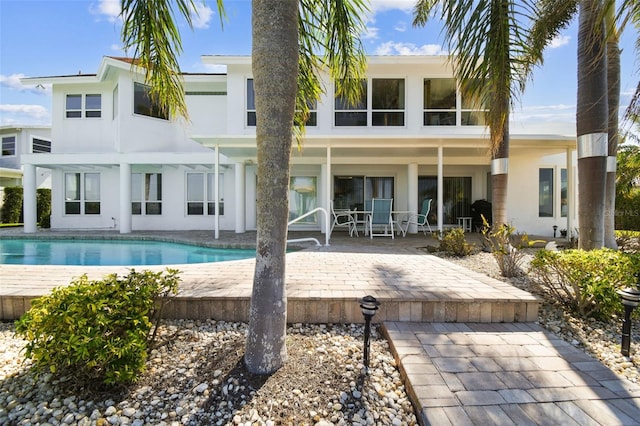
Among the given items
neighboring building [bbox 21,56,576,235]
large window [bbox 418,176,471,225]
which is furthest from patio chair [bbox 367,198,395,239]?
large window [bbox 418,176,471,225]

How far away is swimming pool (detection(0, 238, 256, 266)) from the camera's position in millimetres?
7750

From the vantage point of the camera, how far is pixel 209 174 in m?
12.6

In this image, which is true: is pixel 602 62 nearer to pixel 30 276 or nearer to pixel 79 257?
pixel 30 276

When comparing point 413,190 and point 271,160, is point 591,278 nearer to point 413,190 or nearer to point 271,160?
point 271,160

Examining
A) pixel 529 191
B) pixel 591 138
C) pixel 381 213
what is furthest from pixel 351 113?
pixel 591 138

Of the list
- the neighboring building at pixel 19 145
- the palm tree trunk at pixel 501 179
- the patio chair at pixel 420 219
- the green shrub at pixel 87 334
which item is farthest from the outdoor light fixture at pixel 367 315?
the neighboring building at pixel 19 145

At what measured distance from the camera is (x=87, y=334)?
79.8 inches

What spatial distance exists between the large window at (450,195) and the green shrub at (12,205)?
63.8 feet

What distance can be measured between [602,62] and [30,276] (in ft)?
29.3

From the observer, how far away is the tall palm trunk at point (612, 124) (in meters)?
5.44

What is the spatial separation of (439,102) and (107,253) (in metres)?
11.5

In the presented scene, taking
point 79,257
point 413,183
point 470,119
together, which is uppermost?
point 470,119

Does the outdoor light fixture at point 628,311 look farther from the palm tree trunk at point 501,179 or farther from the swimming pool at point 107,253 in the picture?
the swimming pool at point 107,253

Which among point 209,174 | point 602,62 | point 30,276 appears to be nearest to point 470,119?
point 602,62
